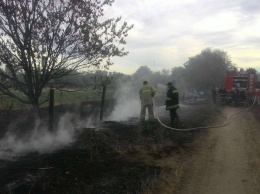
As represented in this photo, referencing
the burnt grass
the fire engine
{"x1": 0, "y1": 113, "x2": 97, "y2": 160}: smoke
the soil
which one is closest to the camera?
the burnt grass

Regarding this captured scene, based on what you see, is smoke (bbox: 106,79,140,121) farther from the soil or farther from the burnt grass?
the burnt grass

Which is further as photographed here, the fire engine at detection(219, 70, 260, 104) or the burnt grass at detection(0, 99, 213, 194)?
the fire engine at detection(219, 70, 260, 104)

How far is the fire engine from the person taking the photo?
23969 millimetres

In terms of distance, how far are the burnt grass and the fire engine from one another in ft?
50.0

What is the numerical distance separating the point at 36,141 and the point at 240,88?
63.2 ft

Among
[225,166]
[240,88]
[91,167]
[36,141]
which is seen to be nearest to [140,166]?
[91,167]

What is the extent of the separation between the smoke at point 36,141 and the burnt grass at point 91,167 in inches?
13.0

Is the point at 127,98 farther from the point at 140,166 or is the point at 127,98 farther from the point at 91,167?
the point at 91,167

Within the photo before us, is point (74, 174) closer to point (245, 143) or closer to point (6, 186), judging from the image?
point (6, 186)

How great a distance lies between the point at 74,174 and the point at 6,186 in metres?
1.34

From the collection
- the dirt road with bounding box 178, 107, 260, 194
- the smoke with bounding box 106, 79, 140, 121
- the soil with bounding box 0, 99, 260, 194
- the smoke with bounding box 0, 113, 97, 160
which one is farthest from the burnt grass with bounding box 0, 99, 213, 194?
the smoke with bounding box 106, 79, 140, 121

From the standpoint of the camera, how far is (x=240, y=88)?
24438 millimetres

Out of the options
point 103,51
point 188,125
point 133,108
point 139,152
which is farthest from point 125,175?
point 133,108

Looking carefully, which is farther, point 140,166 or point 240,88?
point 240,88
